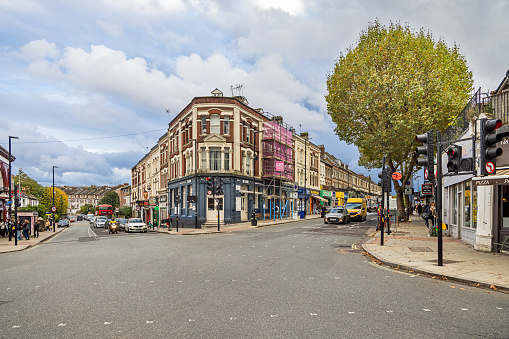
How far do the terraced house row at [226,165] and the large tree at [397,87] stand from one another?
11.3m

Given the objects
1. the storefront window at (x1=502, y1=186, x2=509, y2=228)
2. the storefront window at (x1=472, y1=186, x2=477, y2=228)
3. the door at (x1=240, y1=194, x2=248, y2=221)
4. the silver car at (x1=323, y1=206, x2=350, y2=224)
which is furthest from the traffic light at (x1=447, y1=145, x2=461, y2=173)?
the door at (x1=240, y1=194, x2=248, y2=221)

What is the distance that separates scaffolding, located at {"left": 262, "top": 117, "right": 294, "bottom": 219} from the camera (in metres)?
44.0

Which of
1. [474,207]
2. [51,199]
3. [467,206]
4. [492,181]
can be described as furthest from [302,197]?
[51,199]

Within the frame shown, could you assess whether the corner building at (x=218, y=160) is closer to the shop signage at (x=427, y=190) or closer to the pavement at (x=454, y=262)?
the shop signage at (x=427, y=190)

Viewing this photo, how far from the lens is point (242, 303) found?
6859 millimetres

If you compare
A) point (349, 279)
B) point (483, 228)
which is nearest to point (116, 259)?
point (349, 279)

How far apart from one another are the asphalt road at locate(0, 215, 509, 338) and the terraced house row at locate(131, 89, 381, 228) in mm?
21183

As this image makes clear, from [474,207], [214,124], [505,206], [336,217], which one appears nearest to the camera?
[505,206]

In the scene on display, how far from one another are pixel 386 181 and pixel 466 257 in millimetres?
5813

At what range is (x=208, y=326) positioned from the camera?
5.53 metres

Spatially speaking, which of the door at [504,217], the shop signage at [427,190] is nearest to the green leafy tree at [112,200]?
the shop signage at [427,190]

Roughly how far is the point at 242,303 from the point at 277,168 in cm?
3653

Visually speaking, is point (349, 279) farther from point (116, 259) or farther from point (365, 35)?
point (365, 35)

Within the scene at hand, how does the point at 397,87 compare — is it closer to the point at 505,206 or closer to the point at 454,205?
the point at 454,205
